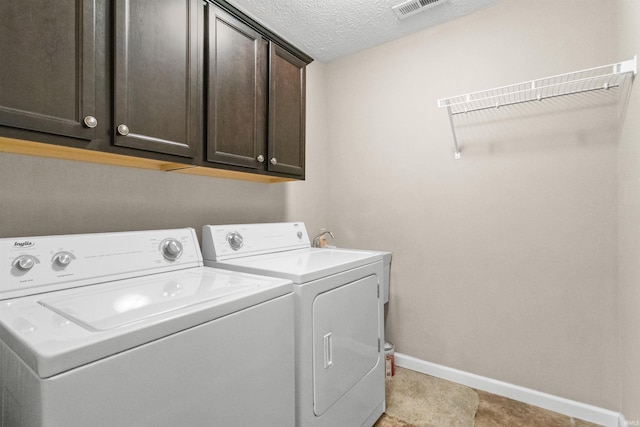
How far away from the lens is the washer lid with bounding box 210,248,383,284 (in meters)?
1.26

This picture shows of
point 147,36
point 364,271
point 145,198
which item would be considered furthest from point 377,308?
point 147,36

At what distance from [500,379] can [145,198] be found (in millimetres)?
2363

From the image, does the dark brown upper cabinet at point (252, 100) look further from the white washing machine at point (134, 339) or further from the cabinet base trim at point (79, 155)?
the white washing machine at point (134, 339)

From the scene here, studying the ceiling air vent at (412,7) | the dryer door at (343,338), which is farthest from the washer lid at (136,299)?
the ceiling air vent at (412,7)

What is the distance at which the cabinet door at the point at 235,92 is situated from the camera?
1505 millimetres

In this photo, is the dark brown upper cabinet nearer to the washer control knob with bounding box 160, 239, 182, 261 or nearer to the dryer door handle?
the washer control knob with bounding box 160, 239, 182, 261

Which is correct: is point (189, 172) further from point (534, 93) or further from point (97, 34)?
point (534, 93)

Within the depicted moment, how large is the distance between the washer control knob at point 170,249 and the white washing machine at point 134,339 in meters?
0.01

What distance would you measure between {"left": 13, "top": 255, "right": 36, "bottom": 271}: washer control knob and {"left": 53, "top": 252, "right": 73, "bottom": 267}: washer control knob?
0.19ft

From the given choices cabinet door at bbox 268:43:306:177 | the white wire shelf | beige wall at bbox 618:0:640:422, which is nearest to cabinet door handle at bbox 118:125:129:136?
cabinet door at bbox 268:43:306:177

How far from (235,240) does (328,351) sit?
2.47 ft

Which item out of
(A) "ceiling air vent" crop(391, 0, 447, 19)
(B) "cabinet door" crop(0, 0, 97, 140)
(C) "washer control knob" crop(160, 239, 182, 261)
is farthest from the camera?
(A) "ceiling air vent" crop(391, 0, 447, 19)

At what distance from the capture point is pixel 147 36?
4.06 feet

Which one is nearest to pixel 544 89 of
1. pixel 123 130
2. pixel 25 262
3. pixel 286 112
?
pixel 286 112
